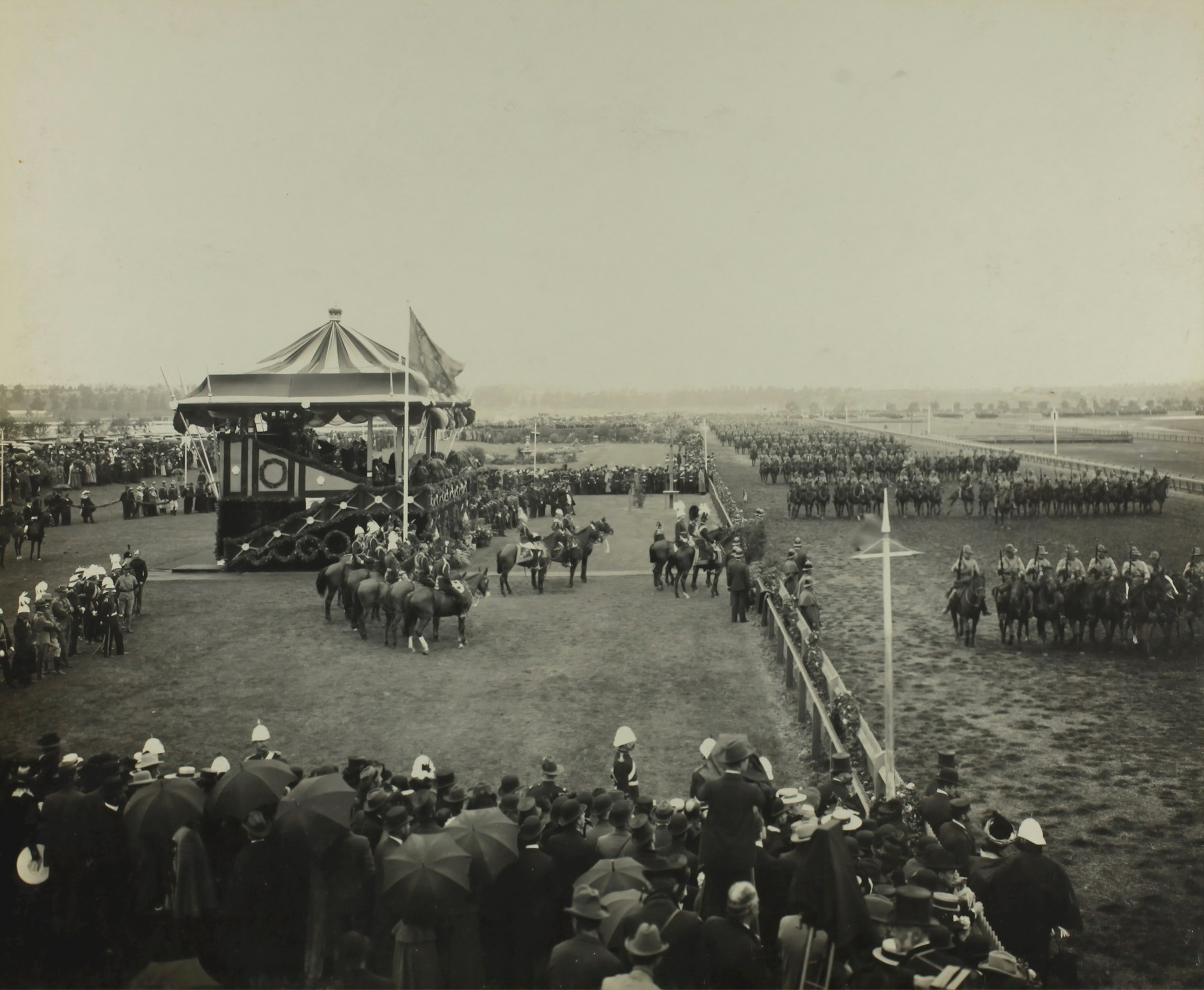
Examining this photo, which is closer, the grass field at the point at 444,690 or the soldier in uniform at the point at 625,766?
the soldier in uniform at the point at 625,766

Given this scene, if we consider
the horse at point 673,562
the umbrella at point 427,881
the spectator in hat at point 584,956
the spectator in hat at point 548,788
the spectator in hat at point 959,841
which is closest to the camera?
the spectator in hat at point 584,956

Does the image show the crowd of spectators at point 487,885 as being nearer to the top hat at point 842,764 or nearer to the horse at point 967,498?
the top hat at point 842,764

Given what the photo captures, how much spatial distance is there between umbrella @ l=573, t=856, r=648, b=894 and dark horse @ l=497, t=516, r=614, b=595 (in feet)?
45.9

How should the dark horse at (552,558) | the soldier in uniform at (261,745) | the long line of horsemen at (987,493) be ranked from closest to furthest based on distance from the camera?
1. the soldier in uniform at (261,745)
2. the dark horse at (552,558)
3. the long line of horsemen at (987,493)

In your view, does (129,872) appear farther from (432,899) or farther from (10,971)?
(432,899)

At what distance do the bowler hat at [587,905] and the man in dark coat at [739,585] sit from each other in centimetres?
1199

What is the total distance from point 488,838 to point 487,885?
0.91 ft

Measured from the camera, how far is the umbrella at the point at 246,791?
18.7ft

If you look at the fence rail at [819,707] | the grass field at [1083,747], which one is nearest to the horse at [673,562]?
the grass field at [1083,747]

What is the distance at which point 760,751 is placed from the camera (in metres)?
10.1

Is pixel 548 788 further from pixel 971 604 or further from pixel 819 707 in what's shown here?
pixel 971 604

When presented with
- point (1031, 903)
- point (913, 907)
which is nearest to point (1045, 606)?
point (1031, 903)

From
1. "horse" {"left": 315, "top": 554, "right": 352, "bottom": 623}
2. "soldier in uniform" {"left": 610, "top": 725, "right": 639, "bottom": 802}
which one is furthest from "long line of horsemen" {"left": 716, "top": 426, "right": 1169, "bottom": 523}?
"soldier in uniform" {"left": 610, "top": 725, "right": 639, "bottom": 802}

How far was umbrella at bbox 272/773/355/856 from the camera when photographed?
17.6 feet
